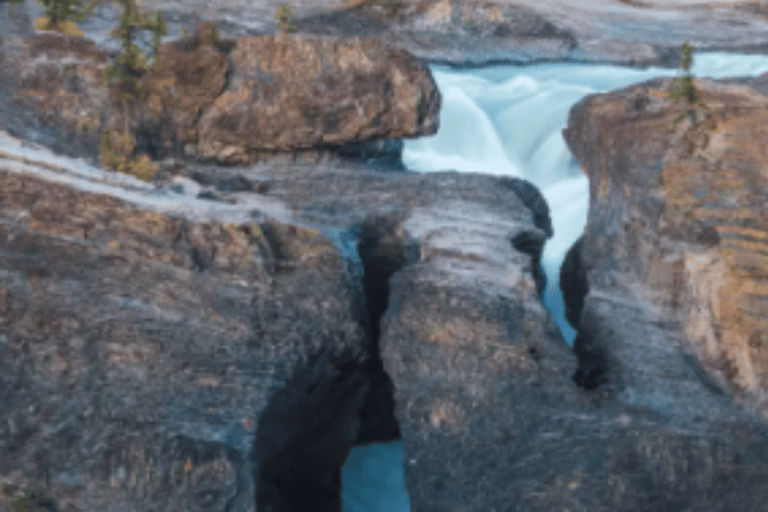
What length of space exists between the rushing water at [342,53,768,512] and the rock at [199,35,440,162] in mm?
3436

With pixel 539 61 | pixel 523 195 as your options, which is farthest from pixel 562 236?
pixel 539 61

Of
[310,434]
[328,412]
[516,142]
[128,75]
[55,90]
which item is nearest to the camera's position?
[310,434]

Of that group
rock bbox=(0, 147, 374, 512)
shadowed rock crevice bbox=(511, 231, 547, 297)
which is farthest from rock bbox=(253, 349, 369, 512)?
shadowed rock crevice bbox=(511, 231, 547, 297)

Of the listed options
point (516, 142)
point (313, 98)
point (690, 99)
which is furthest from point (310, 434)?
point (516, 142)

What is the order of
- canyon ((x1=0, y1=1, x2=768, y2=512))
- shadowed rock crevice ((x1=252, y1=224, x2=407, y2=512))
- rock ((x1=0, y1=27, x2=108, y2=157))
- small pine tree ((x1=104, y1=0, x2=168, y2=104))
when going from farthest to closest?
small pine tree ((x1=104, y1=0, x2=168, y2=104)) < rock ((x1=0, y1=27, x2=108, y2=157)) < shadowed rock crevice ((x1=252, y1=224, x2=407, y2=512)) < canyon ((x1=0, y1=1, x2=768, y2=512))

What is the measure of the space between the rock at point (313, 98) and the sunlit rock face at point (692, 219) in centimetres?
272

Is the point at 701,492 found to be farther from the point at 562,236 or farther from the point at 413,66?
the point at 562,236

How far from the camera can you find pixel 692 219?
855 cm

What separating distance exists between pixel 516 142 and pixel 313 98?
8.71 metres

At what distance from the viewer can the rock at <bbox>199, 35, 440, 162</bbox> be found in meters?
11.3

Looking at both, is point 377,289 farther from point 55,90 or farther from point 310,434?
point 55,90

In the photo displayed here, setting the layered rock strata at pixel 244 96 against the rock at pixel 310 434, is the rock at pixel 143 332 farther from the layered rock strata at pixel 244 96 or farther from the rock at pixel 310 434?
the layered rock strata at pixel 244 96

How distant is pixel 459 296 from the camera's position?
787 cm

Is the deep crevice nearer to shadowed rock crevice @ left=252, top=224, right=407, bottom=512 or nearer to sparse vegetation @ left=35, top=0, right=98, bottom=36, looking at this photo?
shadowed rock crevice @ left=252, top=224, right=407, bottom=512
